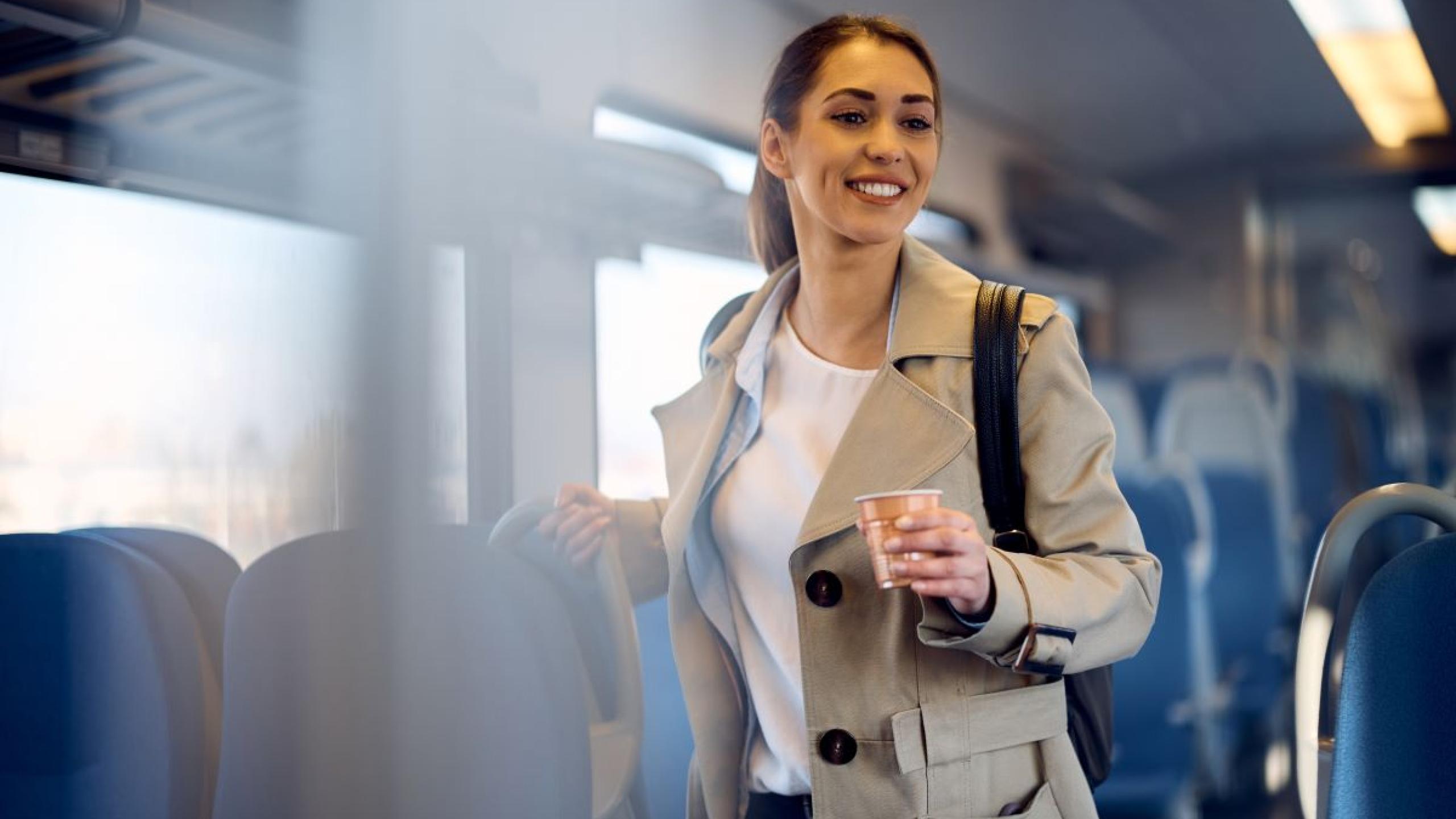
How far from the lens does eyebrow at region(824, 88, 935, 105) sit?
1.26 meters

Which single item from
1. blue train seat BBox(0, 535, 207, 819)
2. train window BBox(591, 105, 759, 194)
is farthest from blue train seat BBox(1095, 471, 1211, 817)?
blue train seat BBox(0, 535, 207, 819)

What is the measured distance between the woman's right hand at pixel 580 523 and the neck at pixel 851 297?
0.34 meters

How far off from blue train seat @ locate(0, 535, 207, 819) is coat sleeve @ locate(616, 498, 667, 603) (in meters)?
0.50

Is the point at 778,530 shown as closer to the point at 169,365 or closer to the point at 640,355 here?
the point at 169,365

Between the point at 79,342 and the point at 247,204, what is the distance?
252 mm

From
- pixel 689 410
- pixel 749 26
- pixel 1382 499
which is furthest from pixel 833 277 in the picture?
pixel 749 26

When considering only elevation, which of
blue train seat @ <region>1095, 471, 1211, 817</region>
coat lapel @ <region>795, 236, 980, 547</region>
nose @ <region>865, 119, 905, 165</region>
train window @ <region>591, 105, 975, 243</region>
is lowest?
blue train seat @ <region>1095, 471, 1211, 817</region>

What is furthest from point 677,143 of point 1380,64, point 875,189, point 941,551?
point 1380,64

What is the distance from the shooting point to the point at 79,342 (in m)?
1.45

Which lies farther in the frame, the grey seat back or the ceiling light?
the ceiling light

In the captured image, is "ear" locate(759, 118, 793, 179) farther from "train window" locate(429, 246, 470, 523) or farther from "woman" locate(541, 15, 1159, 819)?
"train window" locate(429, 246, 470, 523)

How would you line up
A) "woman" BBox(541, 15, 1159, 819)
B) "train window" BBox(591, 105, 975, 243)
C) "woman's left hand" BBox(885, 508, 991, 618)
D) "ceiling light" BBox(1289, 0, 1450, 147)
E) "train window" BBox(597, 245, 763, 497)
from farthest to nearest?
"ceiling light" BBox(1289, 0, 1450, 147)
"train window" BBox(591, 105, 975, 243)
"train window" BBox(597, 245, 763, 497)
"woman" BBox(541, 15, 1159, 819)
"woman's left hand" BBox(885, 508, 991, 618)

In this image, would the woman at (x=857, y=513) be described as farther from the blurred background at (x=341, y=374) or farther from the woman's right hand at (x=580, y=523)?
the blurred background at (x=341, y=374)

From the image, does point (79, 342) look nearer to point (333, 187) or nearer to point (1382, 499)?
point (333, 187)
